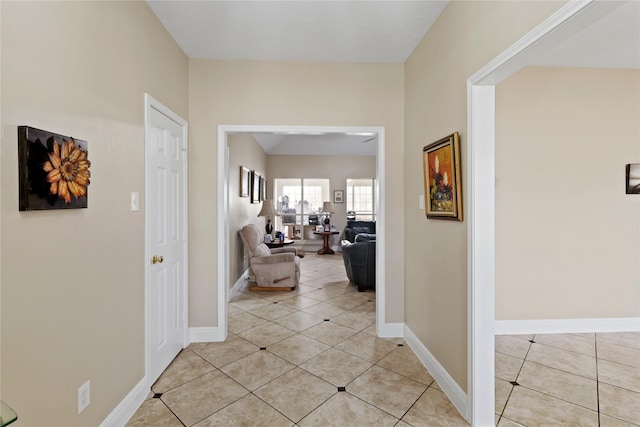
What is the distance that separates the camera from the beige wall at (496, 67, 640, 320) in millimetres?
3314

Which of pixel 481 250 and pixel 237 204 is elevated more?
pixel 237 204

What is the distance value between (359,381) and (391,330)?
0.94 meters

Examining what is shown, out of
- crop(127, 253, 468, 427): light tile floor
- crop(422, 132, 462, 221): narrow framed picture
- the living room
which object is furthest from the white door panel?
the living room

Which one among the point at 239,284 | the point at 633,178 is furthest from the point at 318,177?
the point at 633,178

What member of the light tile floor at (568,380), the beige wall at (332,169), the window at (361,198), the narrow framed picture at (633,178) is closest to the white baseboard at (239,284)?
the light tile floor at (568,380)

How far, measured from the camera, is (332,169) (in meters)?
9.44

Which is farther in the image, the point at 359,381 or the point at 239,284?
the point at 239,284

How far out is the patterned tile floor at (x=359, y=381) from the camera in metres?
2.02

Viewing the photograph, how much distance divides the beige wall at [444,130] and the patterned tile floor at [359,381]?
40 centimetres

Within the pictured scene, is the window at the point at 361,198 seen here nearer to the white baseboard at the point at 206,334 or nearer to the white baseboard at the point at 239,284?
the white baseboard at the point at 239,284

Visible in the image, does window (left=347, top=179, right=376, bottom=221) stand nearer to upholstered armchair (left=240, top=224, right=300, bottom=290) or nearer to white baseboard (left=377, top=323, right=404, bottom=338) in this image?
upholstered armchair (left=240, top=224, right=300, bottom=290)

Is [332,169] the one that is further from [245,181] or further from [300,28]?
[300,28]


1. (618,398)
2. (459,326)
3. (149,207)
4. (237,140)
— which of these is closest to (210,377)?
(149,207)

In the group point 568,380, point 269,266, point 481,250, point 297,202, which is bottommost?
point 568,380
